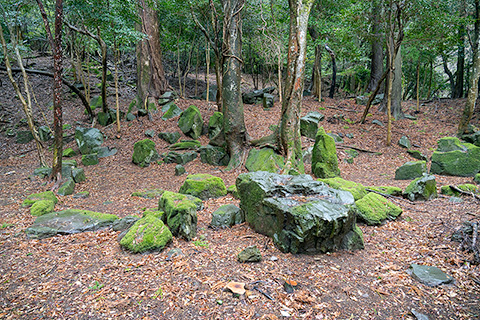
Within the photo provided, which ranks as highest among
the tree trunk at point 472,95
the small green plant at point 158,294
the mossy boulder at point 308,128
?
the tree trunk at point 472,95

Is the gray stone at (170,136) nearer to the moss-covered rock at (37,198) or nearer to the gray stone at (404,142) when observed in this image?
the moss-covered rock at (37,198)

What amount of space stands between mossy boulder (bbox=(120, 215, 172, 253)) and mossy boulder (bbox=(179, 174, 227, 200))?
2.41 m

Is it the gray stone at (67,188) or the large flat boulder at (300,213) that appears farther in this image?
the gray stone at (67,188)

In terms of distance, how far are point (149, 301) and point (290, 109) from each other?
20.2ft

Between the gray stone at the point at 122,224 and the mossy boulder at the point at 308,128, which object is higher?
the mossy boulder at the point at 308,128

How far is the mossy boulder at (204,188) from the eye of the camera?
7039 mm

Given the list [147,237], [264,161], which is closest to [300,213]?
[147,237]

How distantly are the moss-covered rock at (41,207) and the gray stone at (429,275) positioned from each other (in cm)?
719

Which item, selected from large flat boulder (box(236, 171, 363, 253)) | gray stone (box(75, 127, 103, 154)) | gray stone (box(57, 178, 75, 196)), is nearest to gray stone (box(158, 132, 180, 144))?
gray stone (box(75, 127, 103, 154))

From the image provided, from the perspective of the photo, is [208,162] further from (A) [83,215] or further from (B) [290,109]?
(A) [83,215]

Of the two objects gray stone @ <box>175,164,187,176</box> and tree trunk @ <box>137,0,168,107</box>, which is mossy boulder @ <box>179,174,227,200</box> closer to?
gray stone @ <box>175,164,187,176</box>

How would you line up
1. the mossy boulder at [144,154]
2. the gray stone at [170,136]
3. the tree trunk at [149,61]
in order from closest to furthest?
the mossy boulder at [144,154], the gray stone at [170,136], the tree trunk at [149,61]

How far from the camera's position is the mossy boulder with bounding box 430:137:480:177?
8117mm

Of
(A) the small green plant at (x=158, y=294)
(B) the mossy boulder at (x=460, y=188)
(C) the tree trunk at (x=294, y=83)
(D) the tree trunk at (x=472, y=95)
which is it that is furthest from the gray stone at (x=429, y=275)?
(D) the tree trunk at (x=472, y=95)
